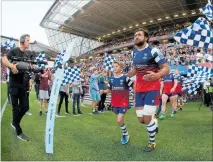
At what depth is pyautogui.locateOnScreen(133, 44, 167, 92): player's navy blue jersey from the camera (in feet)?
14.2

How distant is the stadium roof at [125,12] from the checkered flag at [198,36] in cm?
2634

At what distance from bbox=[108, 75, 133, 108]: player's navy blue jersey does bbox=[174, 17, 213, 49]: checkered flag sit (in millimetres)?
1360

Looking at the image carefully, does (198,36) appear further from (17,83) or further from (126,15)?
(126,15)

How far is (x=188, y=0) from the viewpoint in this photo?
1335 inches

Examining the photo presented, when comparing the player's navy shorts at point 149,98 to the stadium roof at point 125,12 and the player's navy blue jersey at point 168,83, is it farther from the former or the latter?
the stadium roof at point 125,12

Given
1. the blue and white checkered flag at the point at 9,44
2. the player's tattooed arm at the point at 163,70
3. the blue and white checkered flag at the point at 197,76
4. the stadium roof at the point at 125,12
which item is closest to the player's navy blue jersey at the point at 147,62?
the player's tattooed arm at the point at 163,70

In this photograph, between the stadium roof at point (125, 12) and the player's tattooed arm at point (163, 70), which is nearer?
the player's tattooed arm at point (163, 70)

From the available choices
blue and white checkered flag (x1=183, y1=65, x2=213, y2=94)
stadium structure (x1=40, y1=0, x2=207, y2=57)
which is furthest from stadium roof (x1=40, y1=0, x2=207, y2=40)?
blue and white checkered flag (x1=183, y1=65, x2=213, y2=94)

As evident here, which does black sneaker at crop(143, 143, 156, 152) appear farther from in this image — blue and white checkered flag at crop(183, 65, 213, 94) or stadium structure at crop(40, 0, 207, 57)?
stadium structure at crop(40, 0, 207, 57)

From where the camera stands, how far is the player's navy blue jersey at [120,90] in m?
5.77

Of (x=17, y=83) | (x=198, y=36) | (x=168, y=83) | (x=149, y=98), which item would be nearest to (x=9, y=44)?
(x=17, y=83)

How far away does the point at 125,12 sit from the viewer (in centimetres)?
3912

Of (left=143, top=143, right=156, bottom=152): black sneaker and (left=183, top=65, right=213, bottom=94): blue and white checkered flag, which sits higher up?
(left=183, top=65, right=213, bottom=94): blue and white checkered flag

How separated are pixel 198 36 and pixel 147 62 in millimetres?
1517
